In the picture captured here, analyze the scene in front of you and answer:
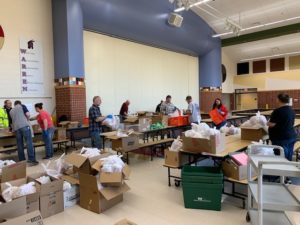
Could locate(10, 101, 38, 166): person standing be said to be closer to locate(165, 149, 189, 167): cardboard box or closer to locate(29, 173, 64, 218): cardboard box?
locate(29, 173, 64, 218): cardboard box

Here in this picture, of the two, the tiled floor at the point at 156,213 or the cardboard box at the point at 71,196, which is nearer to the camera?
the tiled floor at the point at 156,213

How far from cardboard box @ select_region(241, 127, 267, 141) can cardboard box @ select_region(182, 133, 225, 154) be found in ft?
3.05

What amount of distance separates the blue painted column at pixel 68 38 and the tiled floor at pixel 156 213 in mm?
4690

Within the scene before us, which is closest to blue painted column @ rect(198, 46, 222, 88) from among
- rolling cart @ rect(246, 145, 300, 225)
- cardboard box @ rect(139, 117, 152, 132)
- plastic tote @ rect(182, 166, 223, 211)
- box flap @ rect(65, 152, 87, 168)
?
cardboard box @ rect(139, 117, 152, 132)

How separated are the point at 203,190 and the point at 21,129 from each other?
402 centimetres

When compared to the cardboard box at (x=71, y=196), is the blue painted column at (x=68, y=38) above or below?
above

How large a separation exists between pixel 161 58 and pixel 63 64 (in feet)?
17.0

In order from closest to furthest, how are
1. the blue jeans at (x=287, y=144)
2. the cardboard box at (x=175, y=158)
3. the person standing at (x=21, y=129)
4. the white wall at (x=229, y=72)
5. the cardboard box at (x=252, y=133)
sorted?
the blue jeans at (x=287, y=144)
the cardboard box at (x=175, y=158)
the cardboard box at (x=252, y=133)
the person standing at (x=21, y=129)
the white wall at (x=229, y=72)

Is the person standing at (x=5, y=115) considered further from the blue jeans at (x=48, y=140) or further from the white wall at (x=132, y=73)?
the white wall at (x=132, y=73)

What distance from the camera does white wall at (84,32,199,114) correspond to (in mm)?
8477

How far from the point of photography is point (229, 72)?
15.4m

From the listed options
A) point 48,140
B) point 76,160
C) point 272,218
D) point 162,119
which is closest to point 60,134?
point 48,140

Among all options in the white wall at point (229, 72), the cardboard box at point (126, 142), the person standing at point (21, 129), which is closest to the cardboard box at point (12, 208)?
the cardboard box at point (126, 142)

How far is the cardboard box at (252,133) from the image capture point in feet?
12.9
